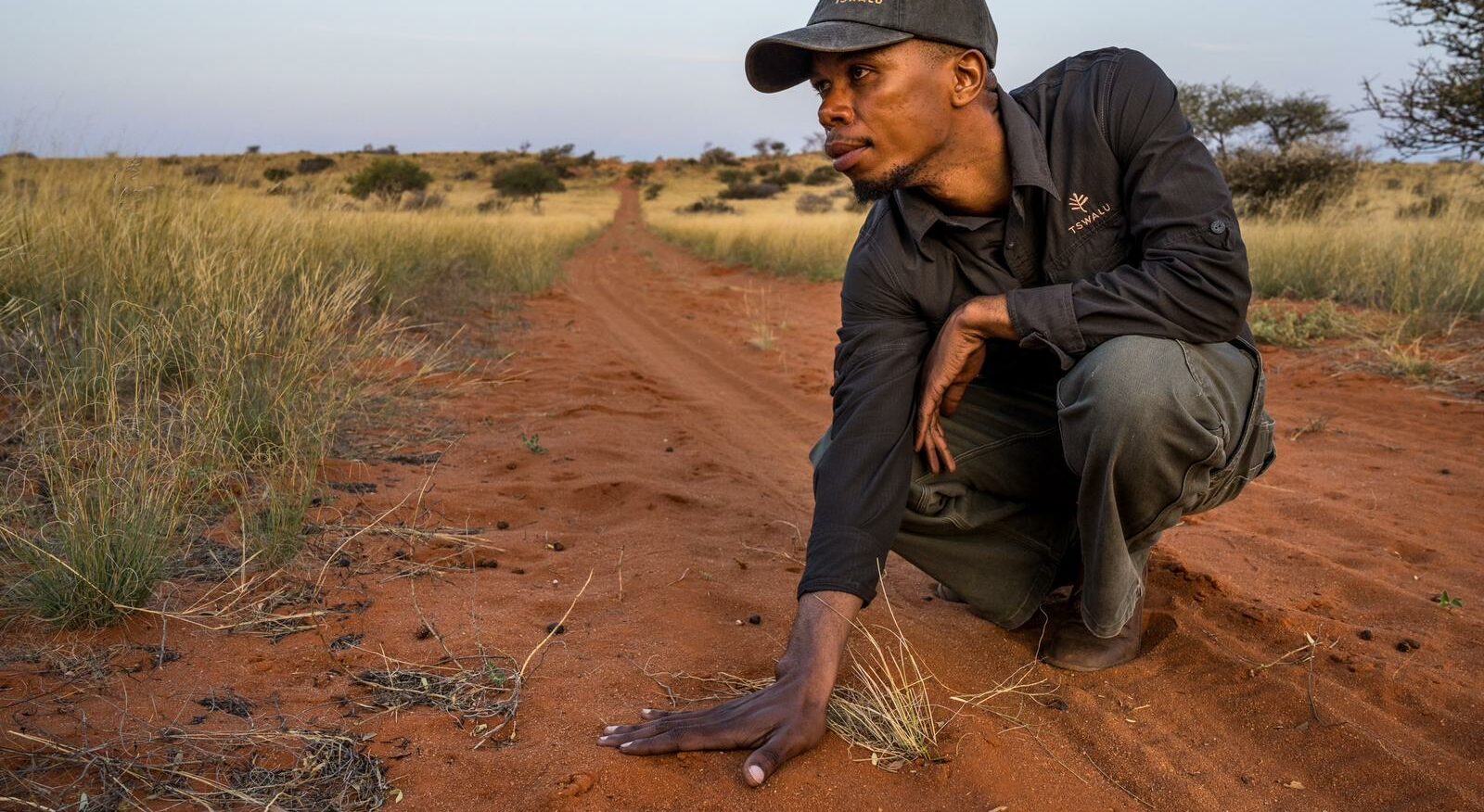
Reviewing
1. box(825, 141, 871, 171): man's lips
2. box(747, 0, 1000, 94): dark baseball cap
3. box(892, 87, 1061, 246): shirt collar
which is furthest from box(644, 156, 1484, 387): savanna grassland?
box(825, 141, 871, 171): man's lips

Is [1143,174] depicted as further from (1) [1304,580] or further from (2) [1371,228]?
(2) [1371,228]

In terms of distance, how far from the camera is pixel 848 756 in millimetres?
1783

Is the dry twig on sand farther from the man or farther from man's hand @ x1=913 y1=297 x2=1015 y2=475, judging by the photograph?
man's hand @ x1=913 y1=297 x2=1015 y2=475

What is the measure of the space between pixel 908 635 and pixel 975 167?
1118 mm

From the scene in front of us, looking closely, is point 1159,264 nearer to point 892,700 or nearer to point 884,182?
point 884,182

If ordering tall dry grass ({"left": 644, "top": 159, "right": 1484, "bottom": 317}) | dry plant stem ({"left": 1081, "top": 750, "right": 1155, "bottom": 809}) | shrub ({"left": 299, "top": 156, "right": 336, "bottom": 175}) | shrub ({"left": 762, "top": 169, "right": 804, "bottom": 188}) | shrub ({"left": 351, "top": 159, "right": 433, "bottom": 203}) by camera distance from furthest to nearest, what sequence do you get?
shrub ({"left": 299, "top": 156, "right": 336, "bottom": 175})
shrub ({"left": 762, "top": 169, "right": 804, "bottom": 188})
shrub ({"left": 351, "top": 159, "right": 433, "bottom": 203})
tall dry grass ({"left": 644, "top": 159, "right": 1484, "bottom": 317})
dry plant stem ({"left": 1081, "top": 750, "right": 1155, "bottom": 809})

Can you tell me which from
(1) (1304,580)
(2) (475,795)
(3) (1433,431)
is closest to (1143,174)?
(1) (1304,580)

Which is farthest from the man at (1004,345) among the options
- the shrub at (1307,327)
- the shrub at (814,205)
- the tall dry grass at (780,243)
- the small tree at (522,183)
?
the small tree at (522,183)

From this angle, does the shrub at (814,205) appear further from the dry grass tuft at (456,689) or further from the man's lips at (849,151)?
the dry grass tuft at (456,689)

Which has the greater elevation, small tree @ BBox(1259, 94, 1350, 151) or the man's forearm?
small tree @ BBox(1259, 94, 1350, 151)

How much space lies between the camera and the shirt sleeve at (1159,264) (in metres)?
1.93

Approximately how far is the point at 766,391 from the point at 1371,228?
19.4ft

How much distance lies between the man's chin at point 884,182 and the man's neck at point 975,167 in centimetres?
6

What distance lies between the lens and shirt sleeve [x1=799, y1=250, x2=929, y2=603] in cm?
199
